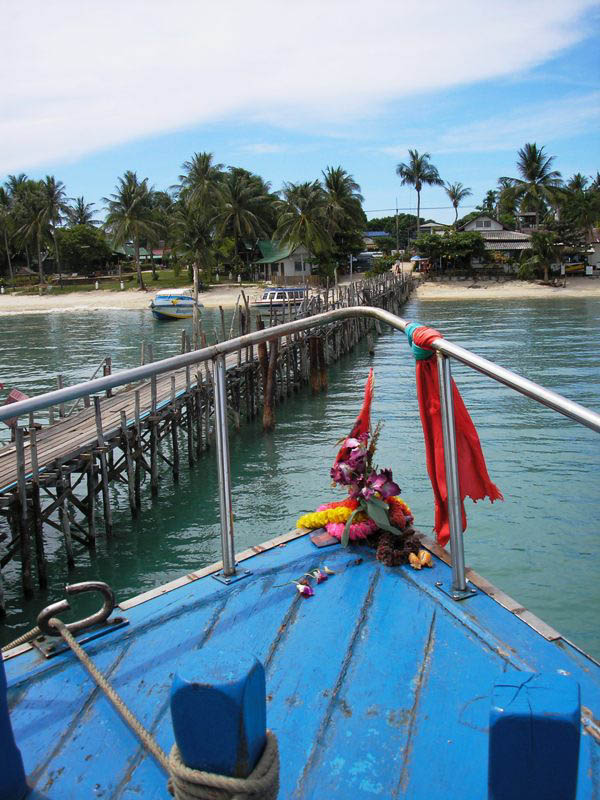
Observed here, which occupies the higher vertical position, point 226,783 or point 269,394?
point 226,783

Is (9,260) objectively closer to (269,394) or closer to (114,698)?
(269,394)

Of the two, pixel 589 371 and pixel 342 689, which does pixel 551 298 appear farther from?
pixel 342 689

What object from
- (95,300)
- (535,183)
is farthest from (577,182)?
(95,300)

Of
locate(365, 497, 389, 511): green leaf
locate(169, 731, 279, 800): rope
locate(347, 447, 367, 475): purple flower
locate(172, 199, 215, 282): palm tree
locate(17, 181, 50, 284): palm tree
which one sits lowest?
locate(365, 497, 389, 511): green leaf

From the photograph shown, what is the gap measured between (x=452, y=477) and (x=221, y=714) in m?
2.01

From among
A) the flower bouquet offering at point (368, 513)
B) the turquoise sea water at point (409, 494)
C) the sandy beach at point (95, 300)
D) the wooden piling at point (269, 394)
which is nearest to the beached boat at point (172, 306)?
the sandy beach at point (95, 300)

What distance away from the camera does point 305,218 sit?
196 ft

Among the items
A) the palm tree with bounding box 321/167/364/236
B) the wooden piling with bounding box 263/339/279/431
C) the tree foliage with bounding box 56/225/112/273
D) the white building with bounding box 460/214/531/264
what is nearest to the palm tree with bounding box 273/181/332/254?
the palm tree with bounding box 321/167/364/236

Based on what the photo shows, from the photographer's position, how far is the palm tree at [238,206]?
64.9 m

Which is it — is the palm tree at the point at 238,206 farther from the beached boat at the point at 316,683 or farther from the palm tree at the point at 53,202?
the beached boat at the point at 316,683

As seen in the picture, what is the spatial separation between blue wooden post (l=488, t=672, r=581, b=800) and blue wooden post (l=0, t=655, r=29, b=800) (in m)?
1.38

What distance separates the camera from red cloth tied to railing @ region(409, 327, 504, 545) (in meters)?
3.35

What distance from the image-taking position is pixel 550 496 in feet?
43.3

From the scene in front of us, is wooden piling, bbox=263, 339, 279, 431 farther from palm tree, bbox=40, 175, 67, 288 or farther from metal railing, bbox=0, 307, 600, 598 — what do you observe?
palm tree, bbox=40, 175, 67, 288
